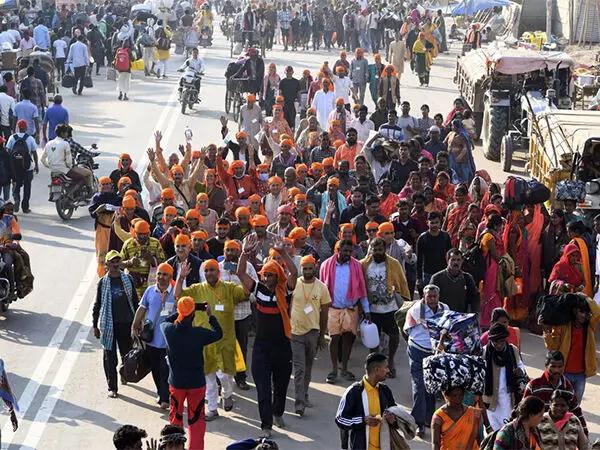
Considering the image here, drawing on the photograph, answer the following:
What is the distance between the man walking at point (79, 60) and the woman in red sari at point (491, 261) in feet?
64.4

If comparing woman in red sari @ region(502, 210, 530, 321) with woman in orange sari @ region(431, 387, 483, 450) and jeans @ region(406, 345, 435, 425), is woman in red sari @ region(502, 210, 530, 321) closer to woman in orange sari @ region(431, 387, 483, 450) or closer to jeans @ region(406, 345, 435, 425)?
jeans @ region(406, 345, 435, 425)

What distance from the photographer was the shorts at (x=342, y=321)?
42.3 ft

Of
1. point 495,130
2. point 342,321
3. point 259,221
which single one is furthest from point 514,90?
point 342,321

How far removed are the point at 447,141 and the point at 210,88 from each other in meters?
16.9

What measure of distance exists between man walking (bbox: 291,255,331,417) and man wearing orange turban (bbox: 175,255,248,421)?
506 millimetres

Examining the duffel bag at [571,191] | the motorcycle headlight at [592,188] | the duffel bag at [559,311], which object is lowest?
the duffel bag at [559,311]

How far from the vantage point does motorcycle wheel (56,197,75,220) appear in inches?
782

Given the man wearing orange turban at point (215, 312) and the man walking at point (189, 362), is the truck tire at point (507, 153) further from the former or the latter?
the man walking at point (189, 362)

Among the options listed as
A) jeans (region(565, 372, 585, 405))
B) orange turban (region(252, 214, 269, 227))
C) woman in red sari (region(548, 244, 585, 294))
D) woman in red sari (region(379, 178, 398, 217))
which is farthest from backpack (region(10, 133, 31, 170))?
jeans (region(565, 372, 585, 405))

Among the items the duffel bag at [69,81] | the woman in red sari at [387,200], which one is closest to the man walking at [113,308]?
the woman in red sari at [387,200]

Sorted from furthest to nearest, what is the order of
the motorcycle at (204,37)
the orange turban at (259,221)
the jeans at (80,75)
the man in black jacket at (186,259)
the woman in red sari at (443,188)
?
the motorcycle at (204,37) → the jeans at (80,75) → the woman in red sari at (443,188) → the orange turban at (259,221) → the man in black jacket at (186,259)

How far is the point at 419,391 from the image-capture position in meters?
11.7

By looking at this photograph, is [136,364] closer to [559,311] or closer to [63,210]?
[559,311]

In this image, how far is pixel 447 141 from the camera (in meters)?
19.4
